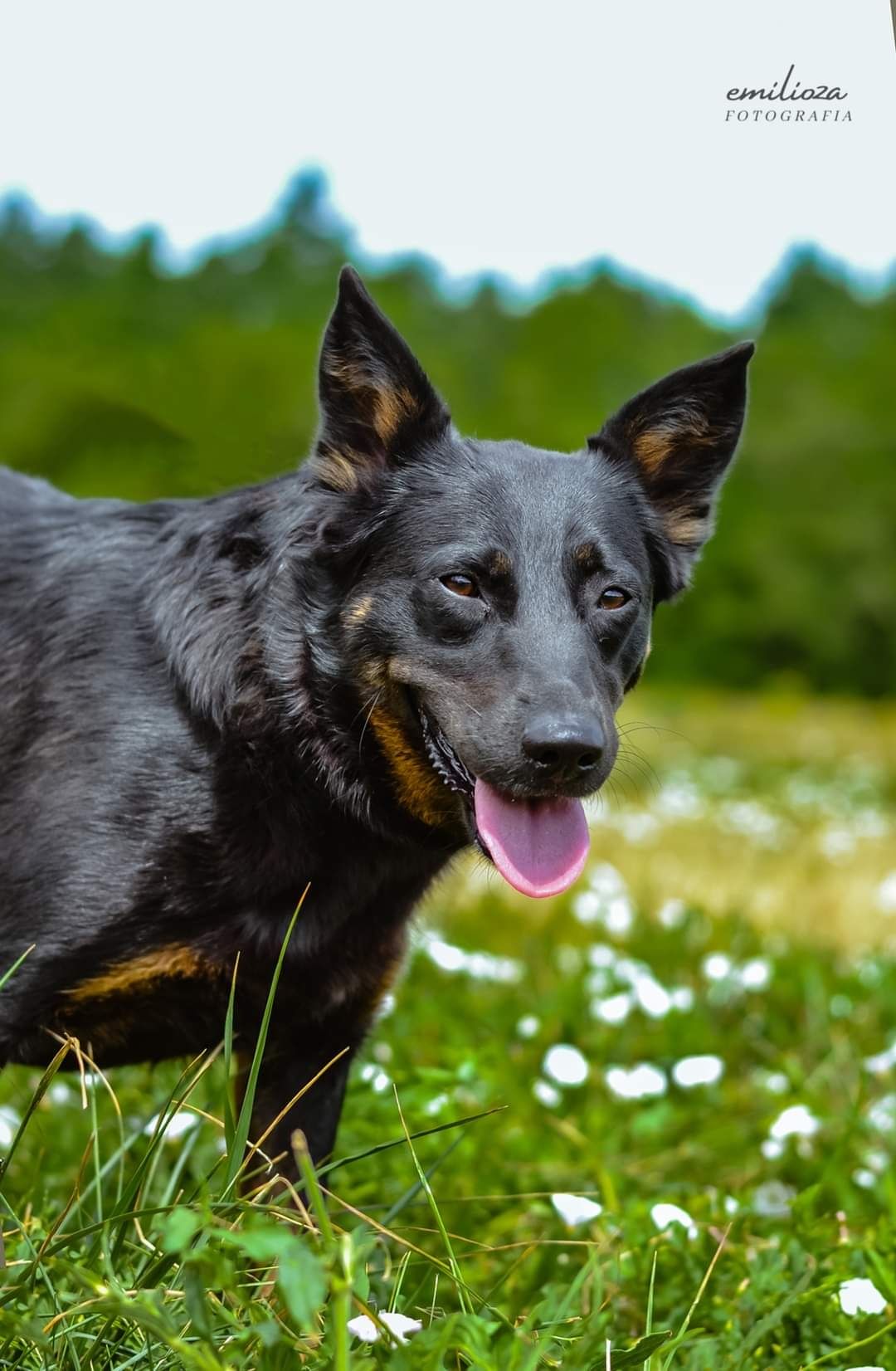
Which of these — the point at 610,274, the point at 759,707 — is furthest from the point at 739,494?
the point at 759,707

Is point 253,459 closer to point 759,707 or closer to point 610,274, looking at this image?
point 759,707

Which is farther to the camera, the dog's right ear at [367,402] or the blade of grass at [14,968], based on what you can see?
the dog's right ear at [367,402]

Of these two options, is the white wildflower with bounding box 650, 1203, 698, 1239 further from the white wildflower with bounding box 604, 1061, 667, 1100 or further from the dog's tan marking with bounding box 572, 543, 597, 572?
the dog's tan marking with bounding box 572, 543, 597, 572

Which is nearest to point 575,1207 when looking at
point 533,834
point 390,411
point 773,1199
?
point 533,834

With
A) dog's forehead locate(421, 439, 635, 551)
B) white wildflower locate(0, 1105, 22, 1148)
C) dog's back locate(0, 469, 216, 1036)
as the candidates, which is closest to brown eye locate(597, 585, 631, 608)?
dog's forehead locate(421, 439, 635, 551)

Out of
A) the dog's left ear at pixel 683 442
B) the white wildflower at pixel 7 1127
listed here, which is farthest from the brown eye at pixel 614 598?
the white wildflower at pixel 7 1127

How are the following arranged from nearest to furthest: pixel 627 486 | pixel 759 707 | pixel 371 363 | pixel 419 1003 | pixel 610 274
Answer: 1. pixel 371 363
2. pixel 627 486
3. pixel 419 1003
4. pixel 759 707
5. pixel 610 274

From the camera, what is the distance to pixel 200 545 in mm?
3486

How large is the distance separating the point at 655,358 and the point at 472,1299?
141 ft

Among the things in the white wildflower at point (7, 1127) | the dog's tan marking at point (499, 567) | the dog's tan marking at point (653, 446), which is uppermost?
the dog's tan marking at point (653, 446)

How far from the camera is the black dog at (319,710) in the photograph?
3072 mm

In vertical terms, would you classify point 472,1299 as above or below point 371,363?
below

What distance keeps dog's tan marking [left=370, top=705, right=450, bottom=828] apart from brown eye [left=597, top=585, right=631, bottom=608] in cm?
56

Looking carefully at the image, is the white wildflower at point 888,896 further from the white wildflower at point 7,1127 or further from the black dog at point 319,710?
the white wildflower at point 7,1127
